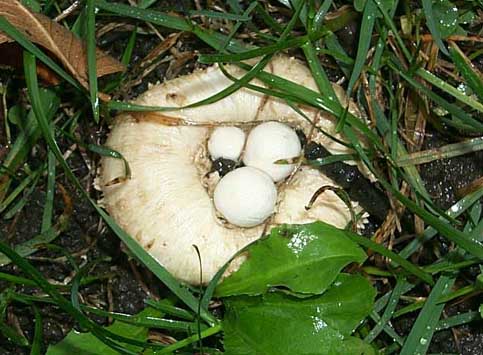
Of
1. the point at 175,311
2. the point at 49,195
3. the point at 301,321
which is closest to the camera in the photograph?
the point at 301,321

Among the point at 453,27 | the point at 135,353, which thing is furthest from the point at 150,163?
the point at 453,27

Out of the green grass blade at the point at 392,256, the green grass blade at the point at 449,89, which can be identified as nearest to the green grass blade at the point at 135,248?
the green grass blade at the point at 392,256

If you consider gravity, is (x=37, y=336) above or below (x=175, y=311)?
below

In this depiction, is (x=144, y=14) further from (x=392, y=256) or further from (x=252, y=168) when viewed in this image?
(x=392, y=256)

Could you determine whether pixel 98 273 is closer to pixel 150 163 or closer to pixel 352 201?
pixel 150 163

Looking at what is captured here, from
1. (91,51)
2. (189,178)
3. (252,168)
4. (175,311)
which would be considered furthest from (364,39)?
(175,311)

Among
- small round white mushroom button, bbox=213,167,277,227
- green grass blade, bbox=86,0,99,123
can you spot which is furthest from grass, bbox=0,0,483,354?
small round white mushroom button, bbox=213,167,277,227
